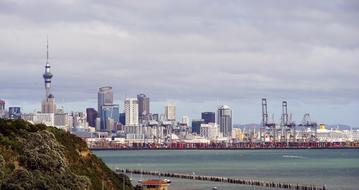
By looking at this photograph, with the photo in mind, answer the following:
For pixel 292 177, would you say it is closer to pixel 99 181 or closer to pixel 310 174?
pixel 310 174

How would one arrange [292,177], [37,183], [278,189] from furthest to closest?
1. [292,177]
2. [278,189]
3. [37,183]

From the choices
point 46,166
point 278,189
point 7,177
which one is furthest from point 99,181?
point 278,189

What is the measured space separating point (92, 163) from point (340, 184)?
150 feet

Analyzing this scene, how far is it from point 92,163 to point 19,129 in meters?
6.36

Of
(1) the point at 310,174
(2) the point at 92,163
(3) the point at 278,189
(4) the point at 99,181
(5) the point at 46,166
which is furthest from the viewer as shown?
(1) the point at 310,174

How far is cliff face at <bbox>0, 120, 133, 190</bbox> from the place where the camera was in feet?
125

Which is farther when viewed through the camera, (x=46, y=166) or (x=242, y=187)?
(x=242, y=187)

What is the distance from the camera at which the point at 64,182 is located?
39750 millimetres

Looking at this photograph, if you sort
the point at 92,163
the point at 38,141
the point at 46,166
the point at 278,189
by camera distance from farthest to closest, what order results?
the point at 278,189 < the point at 92,163 < the point at 38,141 < the point at 46,166

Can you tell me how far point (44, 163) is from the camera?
42.6m

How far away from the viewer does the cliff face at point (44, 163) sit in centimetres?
3816

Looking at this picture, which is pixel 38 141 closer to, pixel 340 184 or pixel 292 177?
pixel 340 184

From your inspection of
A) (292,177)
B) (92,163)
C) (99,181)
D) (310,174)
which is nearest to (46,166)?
(99,181)

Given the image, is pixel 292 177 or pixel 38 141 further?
pixel 292 177
